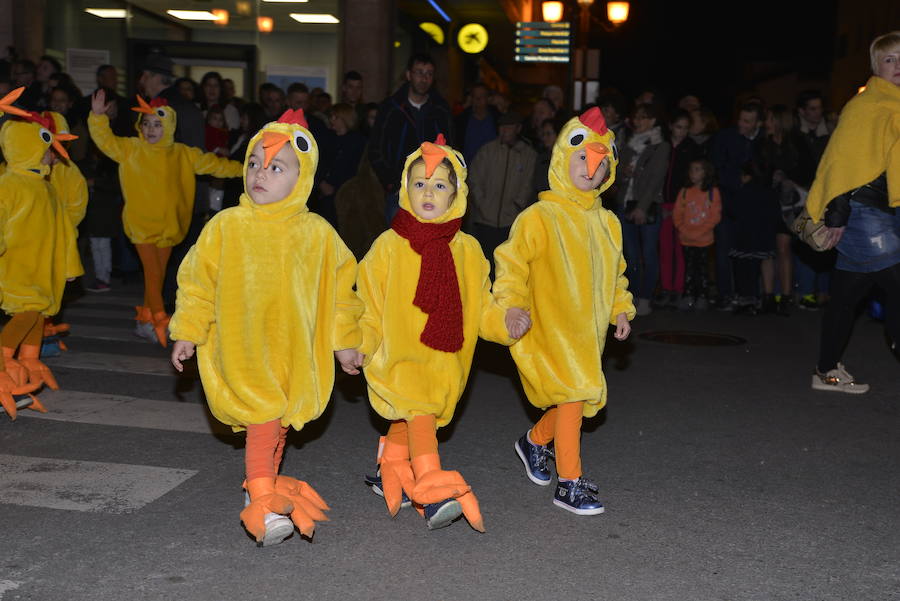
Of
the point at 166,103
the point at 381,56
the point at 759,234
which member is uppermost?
the point at 381,56

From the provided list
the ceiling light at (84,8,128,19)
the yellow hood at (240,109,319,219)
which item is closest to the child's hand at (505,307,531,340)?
the yellow hood at (240,109,319,219)

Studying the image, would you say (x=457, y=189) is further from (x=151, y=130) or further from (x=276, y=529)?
(x=151, y=130)

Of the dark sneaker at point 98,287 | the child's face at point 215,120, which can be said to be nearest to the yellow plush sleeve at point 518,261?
the child's face at point 215,120

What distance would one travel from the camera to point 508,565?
3.99 m

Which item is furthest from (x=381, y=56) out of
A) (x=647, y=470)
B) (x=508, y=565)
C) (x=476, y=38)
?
(x=508, y=565)

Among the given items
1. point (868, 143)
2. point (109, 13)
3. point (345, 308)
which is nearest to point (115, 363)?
point (345, 308)

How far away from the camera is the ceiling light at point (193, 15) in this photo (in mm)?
17828

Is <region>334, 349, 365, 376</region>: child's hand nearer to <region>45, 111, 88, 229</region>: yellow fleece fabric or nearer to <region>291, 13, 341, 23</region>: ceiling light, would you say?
<region>45, 111, 88, 229</region>: yellow fleece fabric

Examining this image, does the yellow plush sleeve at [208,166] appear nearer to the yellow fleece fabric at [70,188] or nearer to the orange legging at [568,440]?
Result: the yellow fleece fabric at [70,188]

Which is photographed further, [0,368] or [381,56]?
[381,56]

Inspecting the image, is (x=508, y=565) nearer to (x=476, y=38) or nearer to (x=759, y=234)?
(x=759, y=234)

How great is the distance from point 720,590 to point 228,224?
91.9 inches

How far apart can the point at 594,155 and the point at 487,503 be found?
165 cm

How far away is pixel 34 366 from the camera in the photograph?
22.0ft
